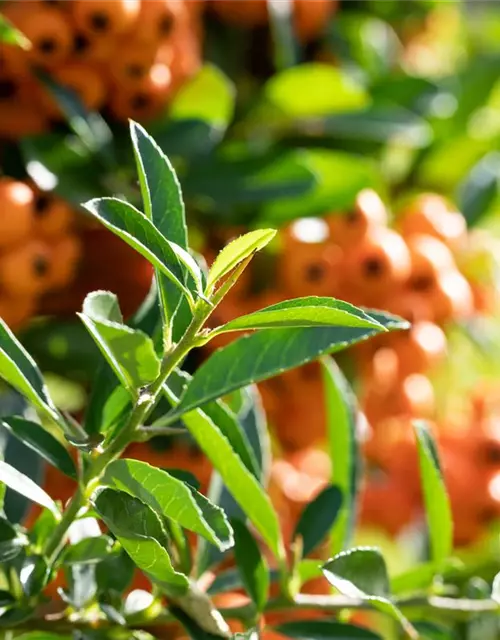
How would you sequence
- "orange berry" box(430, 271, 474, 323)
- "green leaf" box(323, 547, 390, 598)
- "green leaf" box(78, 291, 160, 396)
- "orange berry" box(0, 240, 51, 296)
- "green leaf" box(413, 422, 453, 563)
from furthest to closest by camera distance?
"orange berry" box(430, 271, 474, 323) < "orange berry" box(0, 240, 51, 296) < "green leaf" box(413, 422, 453, 563) < "green leaf" box(323, 547, 390, 598) < "green leaf" box(78, 291, 160, 396)

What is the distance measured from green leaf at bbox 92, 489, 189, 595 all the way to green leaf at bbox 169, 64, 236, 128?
0.49m

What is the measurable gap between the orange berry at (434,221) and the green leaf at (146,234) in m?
0.57

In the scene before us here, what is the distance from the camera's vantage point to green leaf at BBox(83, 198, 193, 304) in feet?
1.50

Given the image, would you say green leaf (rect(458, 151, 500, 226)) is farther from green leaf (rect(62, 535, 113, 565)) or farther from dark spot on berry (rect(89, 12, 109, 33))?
green leaf (rect(62, 535, 113, 565))

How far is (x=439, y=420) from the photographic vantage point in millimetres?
1183

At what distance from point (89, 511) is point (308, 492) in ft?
1.63

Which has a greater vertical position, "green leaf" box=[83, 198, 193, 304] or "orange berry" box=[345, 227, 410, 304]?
"green leaf" box=[83, 198, 193, 304]

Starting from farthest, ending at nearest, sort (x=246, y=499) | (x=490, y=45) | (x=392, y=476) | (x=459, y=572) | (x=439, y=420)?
(x=490, y=45) → (x=439, y=420) → (x=392, y=476) → (x=459, y=572) → (x=246, y=499)

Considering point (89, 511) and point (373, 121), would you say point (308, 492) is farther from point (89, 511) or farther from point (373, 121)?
point (89, 511)

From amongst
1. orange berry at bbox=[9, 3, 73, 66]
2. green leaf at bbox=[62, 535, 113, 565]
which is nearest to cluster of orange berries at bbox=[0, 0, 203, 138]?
orange berry at bbox=[9, 3, 73, 66]

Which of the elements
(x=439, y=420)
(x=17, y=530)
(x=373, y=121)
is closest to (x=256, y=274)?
(x=373, y=121)

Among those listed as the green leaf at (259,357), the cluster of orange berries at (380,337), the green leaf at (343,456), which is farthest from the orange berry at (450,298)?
the green leaf at (259,357)

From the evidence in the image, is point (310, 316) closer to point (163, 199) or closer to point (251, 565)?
point (163, 199)

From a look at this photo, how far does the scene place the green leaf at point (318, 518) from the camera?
699 mm
